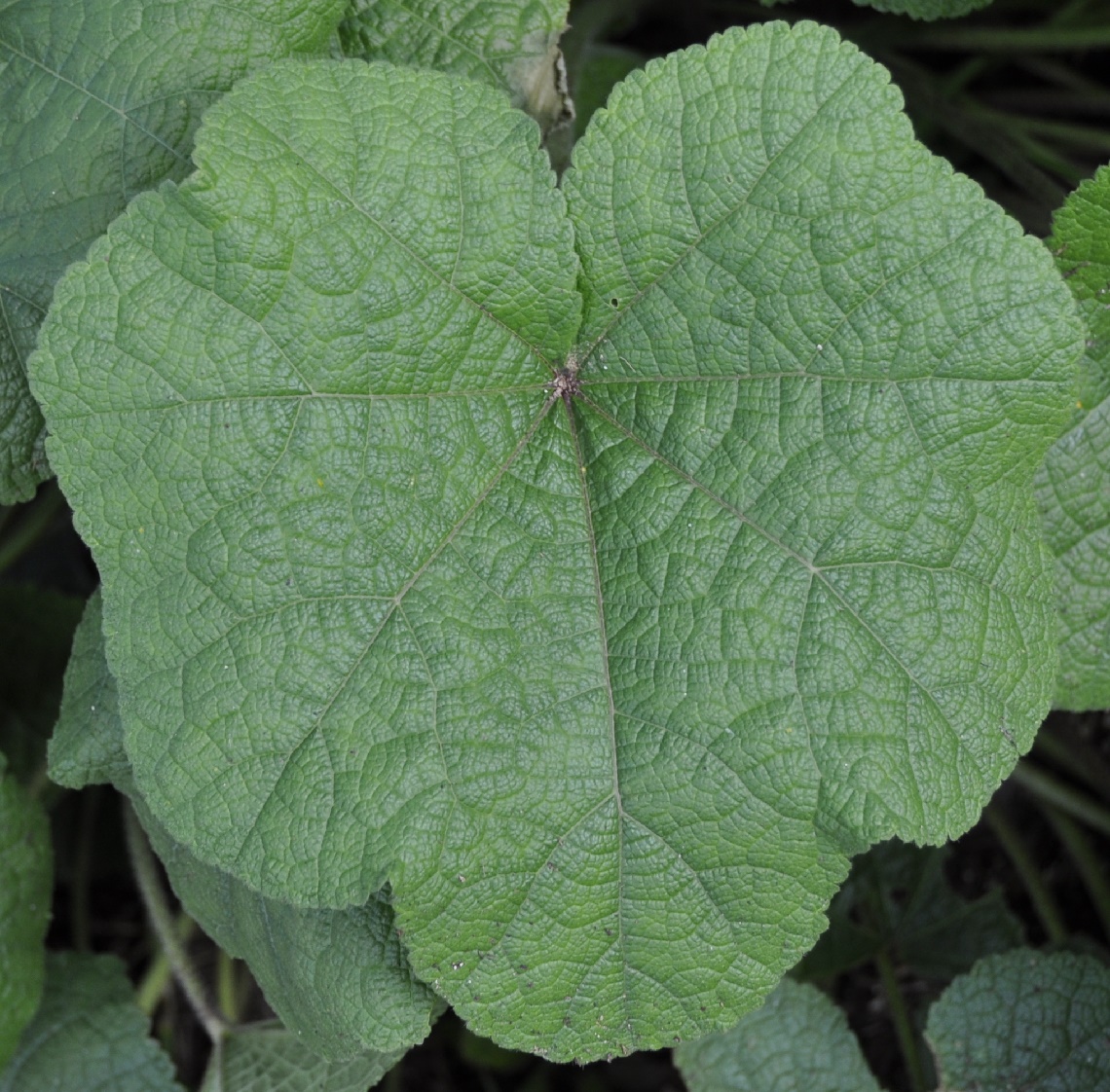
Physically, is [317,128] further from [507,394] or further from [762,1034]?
[762,1034]

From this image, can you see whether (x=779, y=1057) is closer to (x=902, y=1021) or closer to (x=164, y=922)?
(x=902, y=1021)

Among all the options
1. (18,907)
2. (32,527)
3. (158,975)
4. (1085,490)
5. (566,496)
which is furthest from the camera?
(32,527)

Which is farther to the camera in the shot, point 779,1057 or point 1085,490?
point 779,1057

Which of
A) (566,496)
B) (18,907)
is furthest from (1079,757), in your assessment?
(18,907)

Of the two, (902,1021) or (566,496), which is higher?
Answer: (566,496)

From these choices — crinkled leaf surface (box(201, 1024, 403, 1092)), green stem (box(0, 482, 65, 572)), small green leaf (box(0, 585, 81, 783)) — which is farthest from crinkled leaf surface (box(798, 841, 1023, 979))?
green stem (box(0, 482, 65, 572))

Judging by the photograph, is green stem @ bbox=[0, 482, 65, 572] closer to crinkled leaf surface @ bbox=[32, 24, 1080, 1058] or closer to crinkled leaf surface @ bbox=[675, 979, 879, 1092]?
crinkled leaf surface @ bbox=[32, 24, 1080, 1058]
